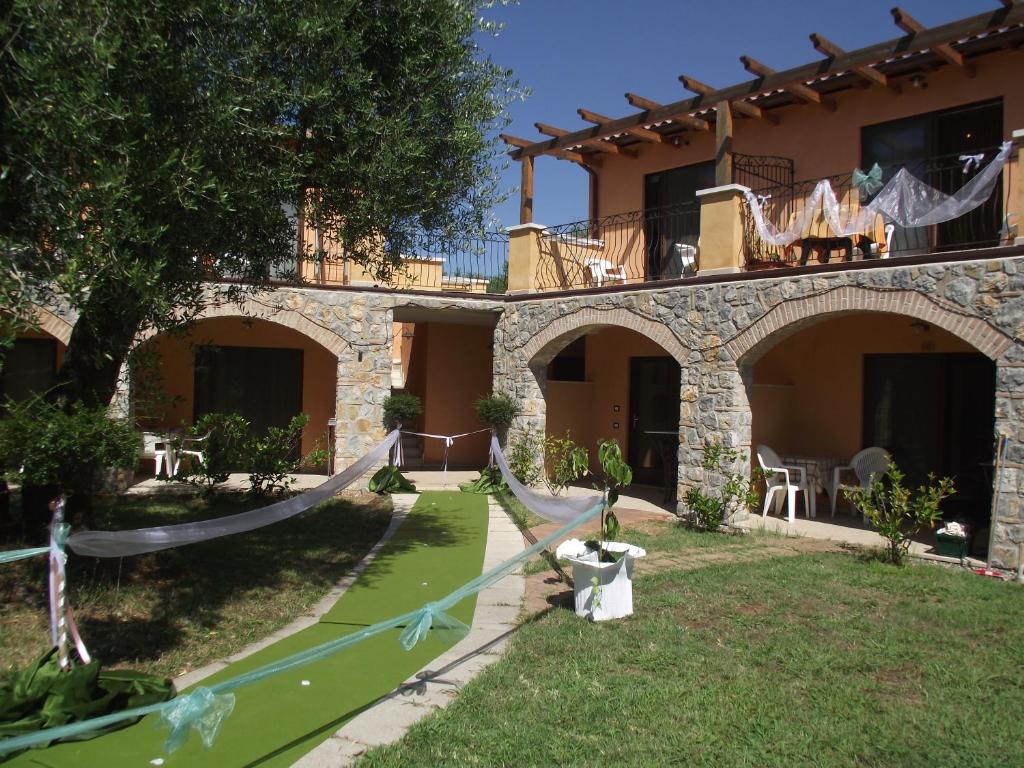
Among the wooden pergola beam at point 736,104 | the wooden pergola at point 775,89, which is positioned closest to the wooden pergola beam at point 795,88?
the wooden pergola at point 775,89

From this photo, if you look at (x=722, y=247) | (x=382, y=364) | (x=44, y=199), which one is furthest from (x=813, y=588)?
(x=382, y=364)

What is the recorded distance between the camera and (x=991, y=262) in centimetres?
741

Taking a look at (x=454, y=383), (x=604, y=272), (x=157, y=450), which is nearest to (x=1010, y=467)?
(x=604, y=272)

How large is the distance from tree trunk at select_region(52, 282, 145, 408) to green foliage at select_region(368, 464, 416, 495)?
19.4 ft

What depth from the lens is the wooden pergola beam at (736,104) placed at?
10383 millimetres

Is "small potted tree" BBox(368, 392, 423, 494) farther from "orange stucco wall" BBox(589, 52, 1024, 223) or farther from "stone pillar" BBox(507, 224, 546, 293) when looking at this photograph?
"orange stucco wall" BBox(589, 52, 1024, 223)

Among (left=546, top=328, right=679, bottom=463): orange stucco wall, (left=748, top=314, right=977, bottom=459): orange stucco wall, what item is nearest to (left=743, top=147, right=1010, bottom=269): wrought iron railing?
(left=748, top=314, right=977, bottom=459): orange stucco wall

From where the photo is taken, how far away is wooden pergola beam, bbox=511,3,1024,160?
8.01 metres

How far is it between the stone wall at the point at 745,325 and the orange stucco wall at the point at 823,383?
75 centimetres

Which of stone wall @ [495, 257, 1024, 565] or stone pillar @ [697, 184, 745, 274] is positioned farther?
stone pillar @ [697, 184, 745, 274]

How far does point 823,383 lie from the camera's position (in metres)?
11.1

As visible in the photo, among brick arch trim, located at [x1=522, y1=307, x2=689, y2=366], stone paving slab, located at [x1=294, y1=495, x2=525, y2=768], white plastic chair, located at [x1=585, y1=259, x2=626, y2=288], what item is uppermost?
white plastic chair, located at [x1=585, y1=259, x2=626, y2=288]

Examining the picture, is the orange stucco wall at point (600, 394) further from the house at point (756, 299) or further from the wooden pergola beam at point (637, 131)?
the wooden pergola beam at point (637, 131)

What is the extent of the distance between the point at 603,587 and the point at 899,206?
5.58m
